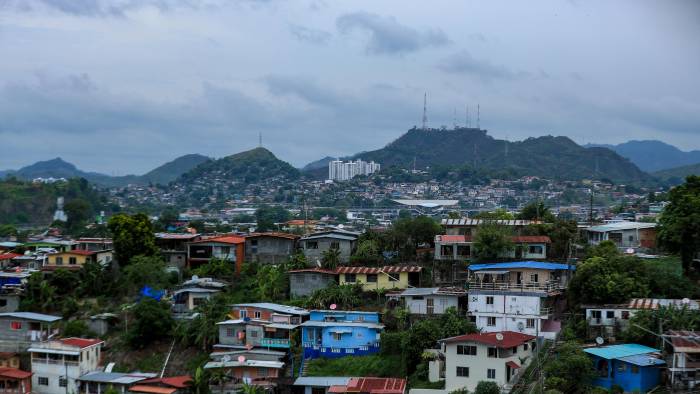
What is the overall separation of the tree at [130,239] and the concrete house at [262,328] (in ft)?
25.5

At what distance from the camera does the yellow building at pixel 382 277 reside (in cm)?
2478

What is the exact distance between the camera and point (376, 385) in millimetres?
19500

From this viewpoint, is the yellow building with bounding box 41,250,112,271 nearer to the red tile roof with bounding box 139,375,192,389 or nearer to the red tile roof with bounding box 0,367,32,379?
the red tile roof with bounding box 0,367,32,379

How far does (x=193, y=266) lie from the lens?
98.6 ft

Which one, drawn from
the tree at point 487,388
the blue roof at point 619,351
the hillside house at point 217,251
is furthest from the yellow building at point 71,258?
the blue roof at point 619,351

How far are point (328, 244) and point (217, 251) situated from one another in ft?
14.5

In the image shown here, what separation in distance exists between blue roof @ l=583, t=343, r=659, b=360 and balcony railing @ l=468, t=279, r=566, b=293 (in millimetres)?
3641

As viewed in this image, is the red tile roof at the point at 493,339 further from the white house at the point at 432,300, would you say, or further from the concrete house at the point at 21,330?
the concrete house at the point at 21,330

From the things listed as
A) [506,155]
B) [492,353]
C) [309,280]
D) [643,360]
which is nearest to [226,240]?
[309,280]

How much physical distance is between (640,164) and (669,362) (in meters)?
178

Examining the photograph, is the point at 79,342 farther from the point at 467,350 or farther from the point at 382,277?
the point at 467,350

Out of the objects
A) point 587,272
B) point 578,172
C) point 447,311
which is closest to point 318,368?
point 447,311

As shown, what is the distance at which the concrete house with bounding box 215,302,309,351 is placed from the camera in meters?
22.5

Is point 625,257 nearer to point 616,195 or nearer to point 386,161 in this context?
point 616,195
